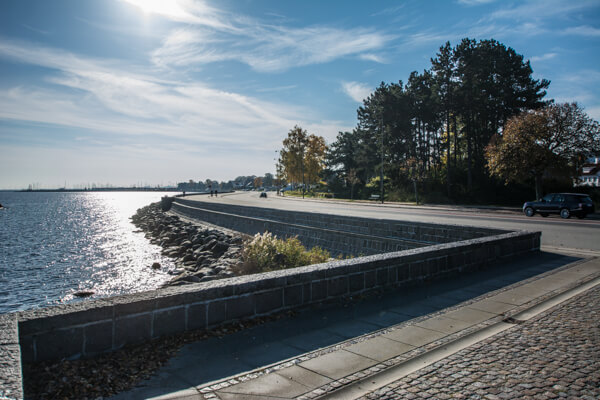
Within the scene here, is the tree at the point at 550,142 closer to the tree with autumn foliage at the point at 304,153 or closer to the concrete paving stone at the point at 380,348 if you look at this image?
the concrete paving stone at the point at 380,348

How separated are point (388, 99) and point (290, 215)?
34.3 metres

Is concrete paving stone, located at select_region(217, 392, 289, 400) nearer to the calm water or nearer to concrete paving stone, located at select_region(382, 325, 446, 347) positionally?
concrete paving stone, located at select_region(382, 325, 446, 347)

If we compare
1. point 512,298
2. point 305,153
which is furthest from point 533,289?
point 305,153

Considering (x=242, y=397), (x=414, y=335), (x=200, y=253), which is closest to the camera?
(x=242, y=397)

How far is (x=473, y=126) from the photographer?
47.6 metres

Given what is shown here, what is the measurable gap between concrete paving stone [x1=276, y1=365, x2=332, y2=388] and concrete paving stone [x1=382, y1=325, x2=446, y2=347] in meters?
1.37

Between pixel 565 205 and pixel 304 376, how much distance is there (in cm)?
2497

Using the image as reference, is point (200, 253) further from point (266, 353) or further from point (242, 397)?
point (242, 397)

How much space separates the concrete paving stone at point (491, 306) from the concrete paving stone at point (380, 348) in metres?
2.07

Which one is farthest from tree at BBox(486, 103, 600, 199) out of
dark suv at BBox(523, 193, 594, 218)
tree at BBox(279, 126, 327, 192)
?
tree at BBox(279, 126, 327, 192)

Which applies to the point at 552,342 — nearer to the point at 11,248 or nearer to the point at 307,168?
the point at 11,248

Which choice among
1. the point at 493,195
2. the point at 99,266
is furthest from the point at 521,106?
the point at 99,266

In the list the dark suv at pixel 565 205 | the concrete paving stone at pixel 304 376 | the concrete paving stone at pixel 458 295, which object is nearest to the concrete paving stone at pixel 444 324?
the concrete paving stone at pixel 458 295

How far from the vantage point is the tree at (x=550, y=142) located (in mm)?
30297
